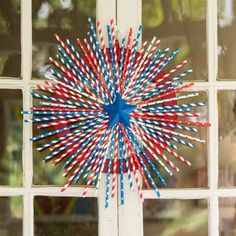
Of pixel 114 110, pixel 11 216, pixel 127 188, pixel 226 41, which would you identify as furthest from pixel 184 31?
pixel 11 216

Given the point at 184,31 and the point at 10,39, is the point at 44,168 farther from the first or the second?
the point at 184,31

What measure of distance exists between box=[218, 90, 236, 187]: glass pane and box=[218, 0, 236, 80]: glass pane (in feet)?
0.24

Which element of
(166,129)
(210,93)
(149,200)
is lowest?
(149,200)

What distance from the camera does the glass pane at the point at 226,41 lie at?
1574 mm

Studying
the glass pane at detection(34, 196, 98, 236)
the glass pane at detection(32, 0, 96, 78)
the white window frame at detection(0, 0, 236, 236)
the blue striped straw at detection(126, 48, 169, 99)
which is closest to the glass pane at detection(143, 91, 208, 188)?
the white window frame at detection(0, 0, 236, 236)

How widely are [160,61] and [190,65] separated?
0.36 ft

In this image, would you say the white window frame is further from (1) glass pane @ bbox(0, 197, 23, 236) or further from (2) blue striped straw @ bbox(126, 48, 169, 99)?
(2) blue striped straw @ bbox(126, 48, 169, 99)

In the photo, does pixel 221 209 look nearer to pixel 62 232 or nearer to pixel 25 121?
pixel 62 232

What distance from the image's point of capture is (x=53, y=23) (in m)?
1.58

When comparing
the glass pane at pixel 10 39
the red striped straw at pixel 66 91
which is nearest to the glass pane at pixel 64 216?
the red striped straw at pixel 66 91

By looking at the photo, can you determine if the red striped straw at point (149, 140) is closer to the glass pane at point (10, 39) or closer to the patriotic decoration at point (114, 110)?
the patriotic decoration at point (114, 110)

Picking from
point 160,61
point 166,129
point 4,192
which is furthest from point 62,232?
point 160,61

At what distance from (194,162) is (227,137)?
0.15m

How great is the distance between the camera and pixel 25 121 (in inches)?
60.7
